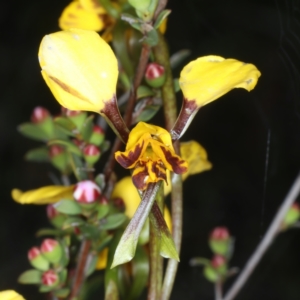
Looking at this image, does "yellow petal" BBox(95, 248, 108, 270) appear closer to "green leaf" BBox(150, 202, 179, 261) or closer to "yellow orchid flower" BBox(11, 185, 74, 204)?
"yellow orchid flower" BBox(11, 185, 74, 204)

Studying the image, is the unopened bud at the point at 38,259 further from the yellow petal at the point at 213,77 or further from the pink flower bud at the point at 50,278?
the yellow petal at the point at 213,77

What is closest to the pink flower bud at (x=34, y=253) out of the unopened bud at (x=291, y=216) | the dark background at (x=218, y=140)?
the unopened bud at (x=291, y=216)

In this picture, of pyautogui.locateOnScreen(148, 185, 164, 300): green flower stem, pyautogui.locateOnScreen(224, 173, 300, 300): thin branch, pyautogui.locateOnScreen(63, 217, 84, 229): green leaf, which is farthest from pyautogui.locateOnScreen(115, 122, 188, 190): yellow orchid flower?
pyautogui.locateOnScreen(224, 173, 300, 300): thin branch

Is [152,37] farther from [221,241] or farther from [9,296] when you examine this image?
[221,241]

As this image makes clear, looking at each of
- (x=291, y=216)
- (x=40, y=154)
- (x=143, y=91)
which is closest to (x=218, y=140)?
(x=291, y=216)

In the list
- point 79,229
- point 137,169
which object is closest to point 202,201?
point 79,229
